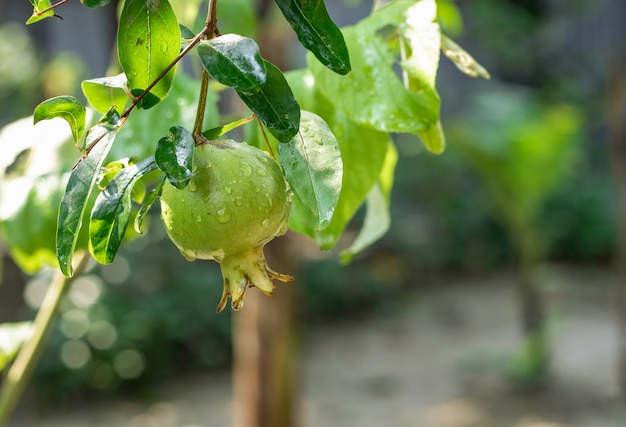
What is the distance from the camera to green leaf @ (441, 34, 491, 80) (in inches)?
19.0

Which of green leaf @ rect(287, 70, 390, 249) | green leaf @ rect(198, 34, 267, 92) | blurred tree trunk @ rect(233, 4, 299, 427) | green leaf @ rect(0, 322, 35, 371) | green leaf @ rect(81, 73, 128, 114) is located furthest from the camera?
blurred tree trunk @ rect(233, 4, 299, 427)

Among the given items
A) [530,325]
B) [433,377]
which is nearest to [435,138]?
[433,377]

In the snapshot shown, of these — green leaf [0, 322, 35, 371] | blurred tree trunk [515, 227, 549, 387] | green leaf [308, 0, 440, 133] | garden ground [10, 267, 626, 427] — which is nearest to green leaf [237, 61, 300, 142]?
green leaf [308, 0, 440, 133]

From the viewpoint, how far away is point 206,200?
0.33 m

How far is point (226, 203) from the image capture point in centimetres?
33

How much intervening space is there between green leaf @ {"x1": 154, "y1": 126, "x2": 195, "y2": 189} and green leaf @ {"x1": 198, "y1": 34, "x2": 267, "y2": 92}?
0.03m

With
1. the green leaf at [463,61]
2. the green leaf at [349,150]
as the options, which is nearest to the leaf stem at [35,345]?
the green leaf at [349,150]

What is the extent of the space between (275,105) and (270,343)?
187cm

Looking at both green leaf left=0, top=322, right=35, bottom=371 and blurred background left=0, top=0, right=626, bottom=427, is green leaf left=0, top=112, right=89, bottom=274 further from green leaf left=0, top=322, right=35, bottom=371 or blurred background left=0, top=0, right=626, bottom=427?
blurred background left=0, top=0, right=626, bottom=427

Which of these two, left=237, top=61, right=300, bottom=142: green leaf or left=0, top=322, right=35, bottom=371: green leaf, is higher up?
left=237, top=61, right=300, bottom=142: green leaf

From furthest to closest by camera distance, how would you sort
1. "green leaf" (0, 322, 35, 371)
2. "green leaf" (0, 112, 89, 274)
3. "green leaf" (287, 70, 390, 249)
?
1. "green leaf" (0, 322, 35, 371)
2. "green leaf" (0, 112, 89, 274)
3. "green leaf" (287, 70, 390, 249)

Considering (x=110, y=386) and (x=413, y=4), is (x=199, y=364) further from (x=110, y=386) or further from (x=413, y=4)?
(x=413, y=4)

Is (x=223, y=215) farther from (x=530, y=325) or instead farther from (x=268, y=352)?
(x=530, y=325)

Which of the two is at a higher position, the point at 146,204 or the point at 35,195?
the point at 146,204
